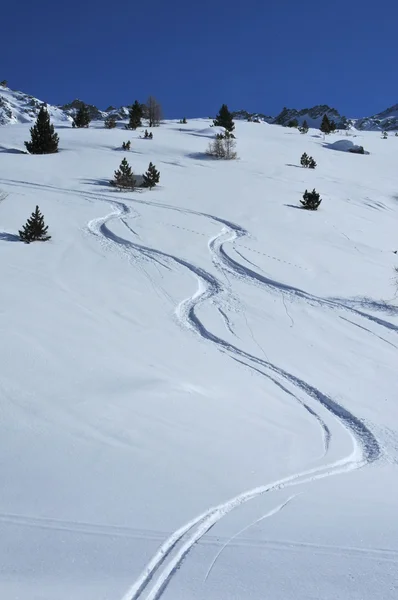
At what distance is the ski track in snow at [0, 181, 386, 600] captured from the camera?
294 centimetres

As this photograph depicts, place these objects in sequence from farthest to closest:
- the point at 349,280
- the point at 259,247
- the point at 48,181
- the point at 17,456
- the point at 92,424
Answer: the point at 48,181, the point at 259,247, the point at 349,280, the point at 92,424, the point at 17,456

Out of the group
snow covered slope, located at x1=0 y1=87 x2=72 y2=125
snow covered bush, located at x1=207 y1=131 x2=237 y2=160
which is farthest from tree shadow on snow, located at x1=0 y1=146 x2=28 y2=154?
snow covered slope, located at x1=0 y1=87 x2=72 y2=125

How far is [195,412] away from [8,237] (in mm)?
8011

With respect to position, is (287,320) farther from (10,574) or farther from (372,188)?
(372,188)

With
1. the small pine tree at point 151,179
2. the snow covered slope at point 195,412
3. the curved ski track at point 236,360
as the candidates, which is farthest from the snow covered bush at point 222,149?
the snow covered slope at point 195,412

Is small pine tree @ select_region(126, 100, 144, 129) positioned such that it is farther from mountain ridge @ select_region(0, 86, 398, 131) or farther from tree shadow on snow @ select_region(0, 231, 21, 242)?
mountain ridge @ select_region(0, 86, 398, 131)

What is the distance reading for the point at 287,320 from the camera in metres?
8.40

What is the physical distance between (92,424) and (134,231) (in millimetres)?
8915

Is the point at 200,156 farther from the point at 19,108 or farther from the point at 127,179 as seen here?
the point at 19,108

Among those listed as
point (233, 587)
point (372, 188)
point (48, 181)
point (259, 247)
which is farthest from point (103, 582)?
point (372, 188)

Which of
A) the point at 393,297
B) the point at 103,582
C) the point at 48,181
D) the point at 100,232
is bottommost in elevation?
the point at 103,582

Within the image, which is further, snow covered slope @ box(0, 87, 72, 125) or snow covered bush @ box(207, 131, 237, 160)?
snow covered slope @ box(0, 87, 72, 125)

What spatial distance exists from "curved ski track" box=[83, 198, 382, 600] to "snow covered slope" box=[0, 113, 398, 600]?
0.06ft

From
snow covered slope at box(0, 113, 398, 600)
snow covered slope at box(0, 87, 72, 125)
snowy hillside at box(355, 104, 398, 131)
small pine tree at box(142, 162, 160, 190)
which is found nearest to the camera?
snow covered slope at box(0, 113, 398, 600)
